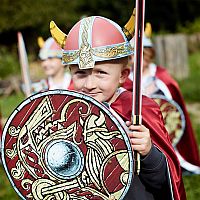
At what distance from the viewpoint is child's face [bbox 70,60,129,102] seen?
2832mm

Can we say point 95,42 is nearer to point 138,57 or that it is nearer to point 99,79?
point 99,79

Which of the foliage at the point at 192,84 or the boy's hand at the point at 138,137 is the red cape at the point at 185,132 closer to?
the boy's hand at the point at 138,137

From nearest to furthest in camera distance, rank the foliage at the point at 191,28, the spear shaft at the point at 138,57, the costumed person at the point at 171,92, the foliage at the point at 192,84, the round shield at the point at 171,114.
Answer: the spear shaft at the point at 138,57, the round shield at the point at 171,114, the costumed person at the point at 171,92, the foliage at the point at 192,84, the foliage at the point at 191,28

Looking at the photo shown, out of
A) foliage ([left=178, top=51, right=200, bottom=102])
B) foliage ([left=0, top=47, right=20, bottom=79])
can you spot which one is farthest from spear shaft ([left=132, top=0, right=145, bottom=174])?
foliage ([left=0, top=47, right=20, bottom=79])

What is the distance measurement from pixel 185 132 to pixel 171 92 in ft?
1.61

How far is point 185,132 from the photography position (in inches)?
254

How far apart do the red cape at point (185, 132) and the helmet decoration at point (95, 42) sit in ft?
11.2

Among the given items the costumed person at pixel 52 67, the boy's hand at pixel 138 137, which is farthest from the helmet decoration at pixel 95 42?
the costumed person at pixel 52 67

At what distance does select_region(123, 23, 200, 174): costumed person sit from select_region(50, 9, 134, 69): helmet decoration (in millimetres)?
3017

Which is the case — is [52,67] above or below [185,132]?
above

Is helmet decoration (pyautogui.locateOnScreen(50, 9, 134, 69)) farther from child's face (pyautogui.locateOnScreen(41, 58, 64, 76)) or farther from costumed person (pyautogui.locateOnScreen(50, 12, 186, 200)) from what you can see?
child's face (pyautogui.locateOnScreen(41, 58, 64, 76))

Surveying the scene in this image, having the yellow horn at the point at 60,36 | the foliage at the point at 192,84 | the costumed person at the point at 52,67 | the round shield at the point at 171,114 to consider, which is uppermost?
the foliage at the point at 192,84

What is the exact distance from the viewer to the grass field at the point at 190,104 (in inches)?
237

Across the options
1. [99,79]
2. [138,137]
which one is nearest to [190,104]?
[99,79]
